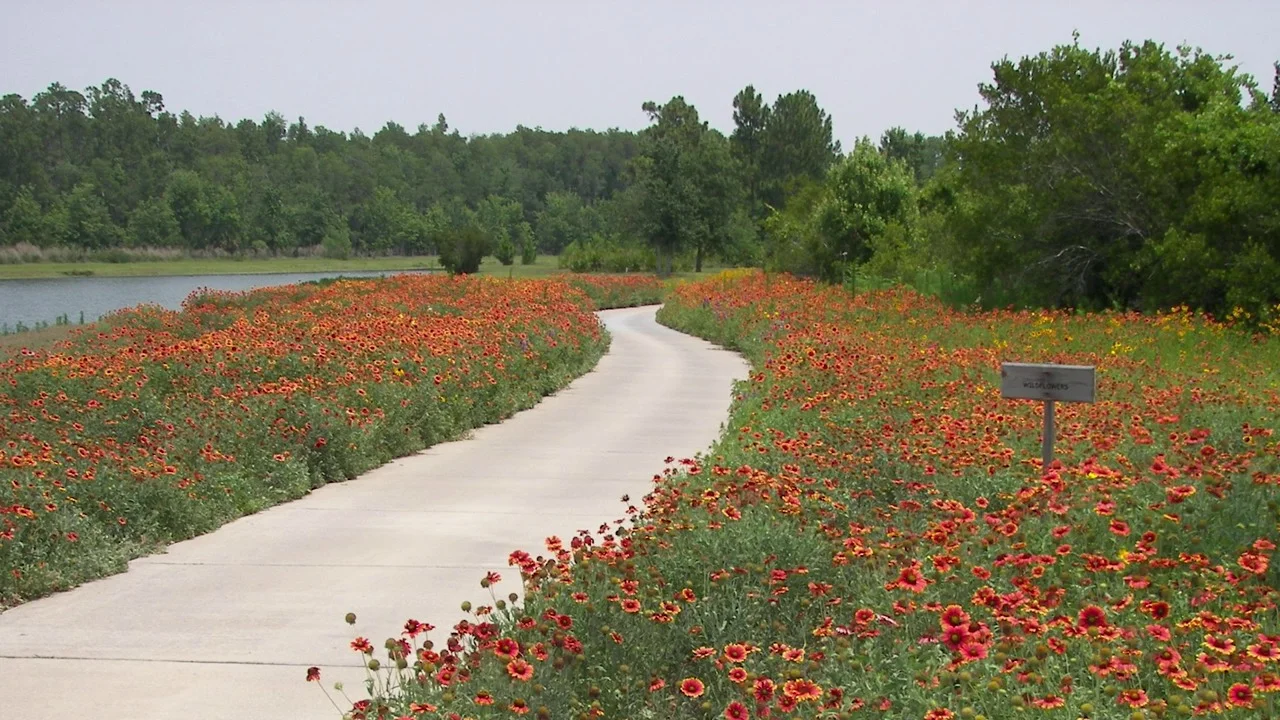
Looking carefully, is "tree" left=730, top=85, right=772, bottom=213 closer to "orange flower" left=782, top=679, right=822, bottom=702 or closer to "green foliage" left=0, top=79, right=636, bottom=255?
"green foliage" left=0, top=79, right=636, bottom=255

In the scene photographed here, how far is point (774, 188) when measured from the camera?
83.8m

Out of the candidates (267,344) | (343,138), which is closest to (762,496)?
(267,344)

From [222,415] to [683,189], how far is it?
52517mm

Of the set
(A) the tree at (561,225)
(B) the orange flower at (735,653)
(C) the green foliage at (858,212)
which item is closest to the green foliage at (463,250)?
(C) the green foliage at (858,212)

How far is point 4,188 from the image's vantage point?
299ft

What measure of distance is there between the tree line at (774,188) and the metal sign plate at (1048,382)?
1300 centimetres

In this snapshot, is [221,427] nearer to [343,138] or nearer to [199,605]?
[199,605]

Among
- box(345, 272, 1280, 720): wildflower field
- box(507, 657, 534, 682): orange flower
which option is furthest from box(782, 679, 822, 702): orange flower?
box(507, 657, 534, 682): orange flower

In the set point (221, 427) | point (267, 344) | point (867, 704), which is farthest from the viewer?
point (267, 344)

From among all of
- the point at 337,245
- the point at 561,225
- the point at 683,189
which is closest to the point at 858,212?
the point at 683,189

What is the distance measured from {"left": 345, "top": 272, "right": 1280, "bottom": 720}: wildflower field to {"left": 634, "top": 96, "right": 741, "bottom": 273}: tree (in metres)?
52.9

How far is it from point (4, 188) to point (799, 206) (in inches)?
2562

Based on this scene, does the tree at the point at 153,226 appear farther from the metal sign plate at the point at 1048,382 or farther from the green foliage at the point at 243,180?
the metal sign plate at the point at 1048,382

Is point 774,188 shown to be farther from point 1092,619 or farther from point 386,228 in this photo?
point 1092,619
